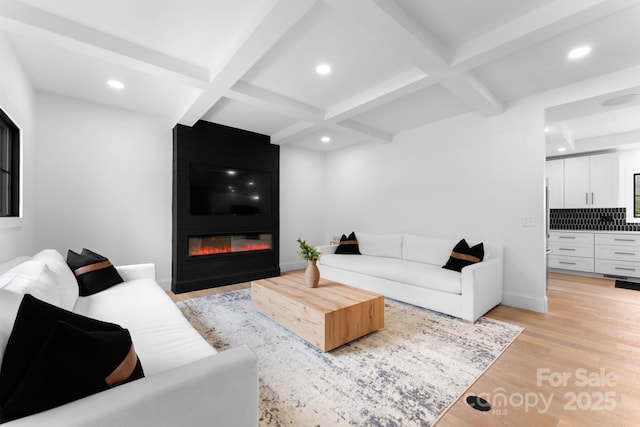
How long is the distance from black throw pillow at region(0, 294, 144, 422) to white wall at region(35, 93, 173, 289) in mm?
3376

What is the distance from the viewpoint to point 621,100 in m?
3.06

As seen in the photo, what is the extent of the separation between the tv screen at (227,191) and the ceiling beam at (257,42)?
4.65 feet

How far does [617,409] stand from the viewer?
5.57 ft

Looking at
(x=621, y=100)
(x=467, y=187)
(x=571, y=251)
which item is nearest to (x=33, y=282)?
(x=467, y=187)

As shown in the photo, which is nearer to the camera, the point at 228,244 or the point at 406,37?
the point at 406,37

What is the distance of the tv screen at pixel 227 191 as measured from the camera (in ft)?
14.2

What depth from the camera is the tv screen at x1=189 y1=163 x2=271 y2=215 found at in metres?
4.34

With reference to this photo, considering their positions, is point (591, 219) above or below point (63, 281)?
above

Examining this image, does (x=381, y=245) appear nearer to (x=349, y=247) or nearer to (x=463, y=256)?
(x=349, y=247)

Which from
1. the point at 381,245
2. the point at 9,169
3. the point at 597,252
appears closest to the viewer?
the point at 9,169

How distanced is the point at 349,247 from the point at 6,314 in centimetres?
425

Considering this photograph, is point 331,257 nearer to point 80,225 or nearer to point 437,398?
point 437,398

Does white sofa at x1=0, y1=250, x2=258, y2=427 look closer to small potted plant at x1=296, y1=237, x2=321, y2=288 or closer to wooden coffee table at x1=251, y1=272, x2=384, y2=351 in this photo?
wooden coffee table at x1=251, y1=272, x2=384, y2=351

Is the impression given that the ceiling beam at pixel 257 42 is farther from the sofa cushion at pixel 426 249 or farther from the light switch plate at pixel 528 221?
the light switch plate at pixel 528 221
